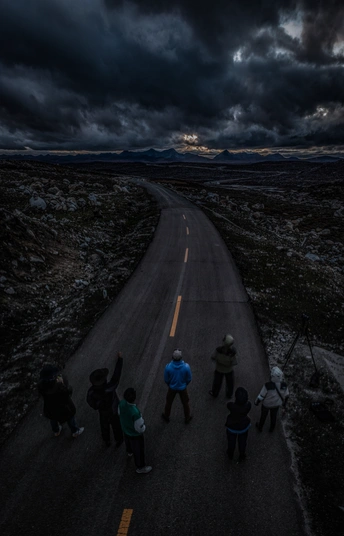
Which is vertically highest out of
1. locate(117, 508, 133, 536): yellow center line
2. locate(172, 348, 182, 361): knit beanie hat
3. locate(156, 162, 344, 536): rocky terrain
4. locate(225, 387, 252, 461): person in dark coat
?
locate(172, 348, 182, 361): knit beanie hat

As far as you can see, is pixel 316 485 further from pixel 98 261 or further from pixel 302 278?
pixel 98 261

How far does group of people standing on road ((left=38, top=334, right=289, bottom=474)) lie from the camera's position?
474cm

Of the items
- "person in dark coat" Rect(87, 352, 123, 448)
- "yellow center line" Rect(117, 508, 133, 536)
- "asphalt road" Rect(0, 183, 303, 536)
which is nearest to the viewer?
"yellow center line" Rect(117, 508, 133, 536)

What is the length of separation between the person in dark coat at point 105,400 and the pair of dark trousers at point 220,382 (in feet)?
8.25

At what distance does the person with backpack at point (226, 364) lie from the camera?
6371 mm

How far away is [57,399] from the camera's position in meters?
5.20

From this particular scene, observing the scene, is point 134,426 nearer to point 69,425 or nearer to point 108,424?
point 108,424

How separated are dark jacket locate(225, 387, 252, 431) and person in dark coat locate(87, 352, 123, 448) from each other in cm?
225

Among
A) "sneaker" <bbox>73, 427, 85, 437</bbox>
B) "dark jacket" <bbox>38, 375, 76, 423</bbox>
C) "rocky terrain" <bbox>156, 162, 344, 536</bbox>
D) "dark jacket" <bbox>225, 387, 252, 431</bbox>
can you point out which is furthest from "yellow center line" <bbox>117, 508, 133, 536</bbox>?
"rocky terrain" <bbox>156, 162, 344, 536</bbox>

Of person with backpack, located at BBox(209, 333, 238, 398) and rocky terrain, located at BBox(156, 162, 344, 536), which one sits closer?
rocky terrain, located at BBox(156, 162, 344, 536)

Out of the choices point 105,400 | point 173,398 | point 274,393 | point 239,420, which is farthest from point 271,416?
point 105,400

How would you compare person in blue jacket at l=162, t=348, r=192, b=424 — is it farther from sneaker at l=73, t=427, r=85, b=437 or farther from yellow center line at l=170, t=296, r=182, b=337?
yellow center line at l=170, t=296, r=182, b=337

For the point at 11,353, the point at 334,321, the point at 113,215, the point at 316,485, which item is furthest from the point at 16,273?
the point at 113,215

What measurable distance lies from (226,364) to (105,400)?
2.95 m
